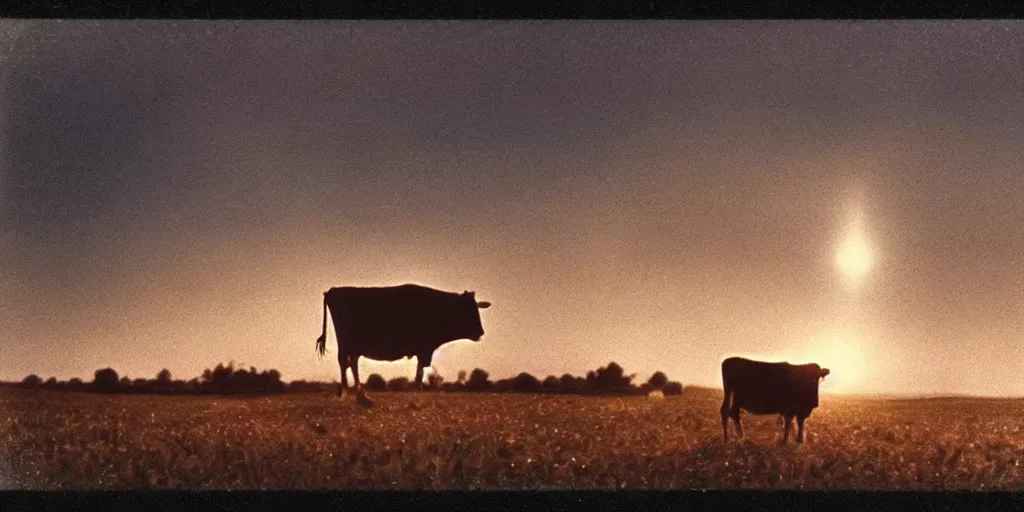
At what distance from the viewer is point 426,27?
18.2ft

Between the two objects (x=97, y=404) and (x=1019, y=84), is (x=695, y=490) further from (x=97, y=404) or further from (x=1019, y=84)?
(x=97, y=404)

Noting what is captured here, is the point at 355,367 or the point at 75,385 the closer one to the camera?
the point at 75,385

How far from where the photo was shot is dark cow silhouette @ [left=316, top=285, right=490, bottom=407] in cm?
548

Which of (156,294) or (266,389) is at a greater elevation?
(156,294)

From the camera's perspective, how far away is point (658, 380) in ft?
17.8

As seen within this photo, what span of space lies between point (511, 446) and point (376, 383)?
703 mm

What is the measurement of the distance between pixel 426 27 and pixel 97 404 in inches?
91.6

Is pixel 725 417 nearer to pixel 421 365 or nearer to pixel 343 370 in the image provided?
pixel 421 365

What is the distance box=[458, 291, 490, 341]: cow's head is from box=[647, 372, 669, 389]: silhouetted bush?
2.70 feet

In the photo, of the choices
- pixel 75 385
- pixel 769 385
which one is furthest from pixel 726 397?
pixel 75 385

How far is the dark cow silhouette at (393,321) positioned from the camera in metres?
5.48

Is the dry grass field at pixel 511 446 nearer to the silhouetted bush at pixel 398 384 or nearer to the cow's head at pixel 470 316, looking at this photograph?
the silhouetted bush at pixel 398 384

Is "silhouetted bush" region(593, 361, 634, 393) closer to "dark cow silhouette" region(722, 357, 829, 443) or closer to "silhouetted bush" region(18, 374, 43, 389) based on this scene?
"dark cow silhouette" region(722, 357, 829, 443)
